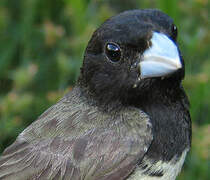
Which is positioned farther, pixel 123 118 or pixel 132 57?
pixel 123 118

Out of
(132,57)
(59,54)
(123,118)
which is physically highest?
(132,57)

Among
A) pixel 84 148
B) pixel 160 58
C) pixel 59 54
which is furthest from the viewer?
pixel 59 54

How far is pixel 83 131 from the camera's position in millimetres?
2488

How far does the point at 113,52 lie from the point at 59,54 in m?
1.25

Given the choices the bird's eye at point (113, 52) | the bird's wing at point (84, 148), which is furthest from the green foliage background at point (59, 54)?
the bird's eye at point (113, 52)

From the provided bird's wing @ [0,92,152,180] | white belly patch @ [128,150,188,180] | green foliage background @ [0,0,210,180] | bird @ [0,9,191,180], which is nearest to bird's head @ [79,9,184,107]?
bird @ [0,9,191,180]

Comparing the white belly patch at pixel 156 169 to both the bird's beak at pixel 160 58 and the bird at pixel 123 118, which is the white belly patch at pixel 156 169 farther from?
the bird's beak at pixel 160 58

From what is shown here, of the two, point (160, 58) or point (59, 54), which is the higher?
point (160, 58)

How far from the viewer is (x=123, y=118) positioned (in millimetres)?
2465

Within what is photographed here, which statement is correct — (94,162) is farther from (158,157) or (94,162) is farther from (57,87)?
(57,87)

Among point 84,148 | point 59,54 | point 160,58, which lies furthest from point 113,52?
point 59,54

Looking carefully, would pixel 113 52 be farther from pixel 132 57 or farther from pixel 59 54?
pixel 59 54

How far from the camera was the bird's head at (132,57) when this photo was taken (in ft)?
7.57

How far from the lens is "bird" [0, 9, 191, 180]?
2350mm
